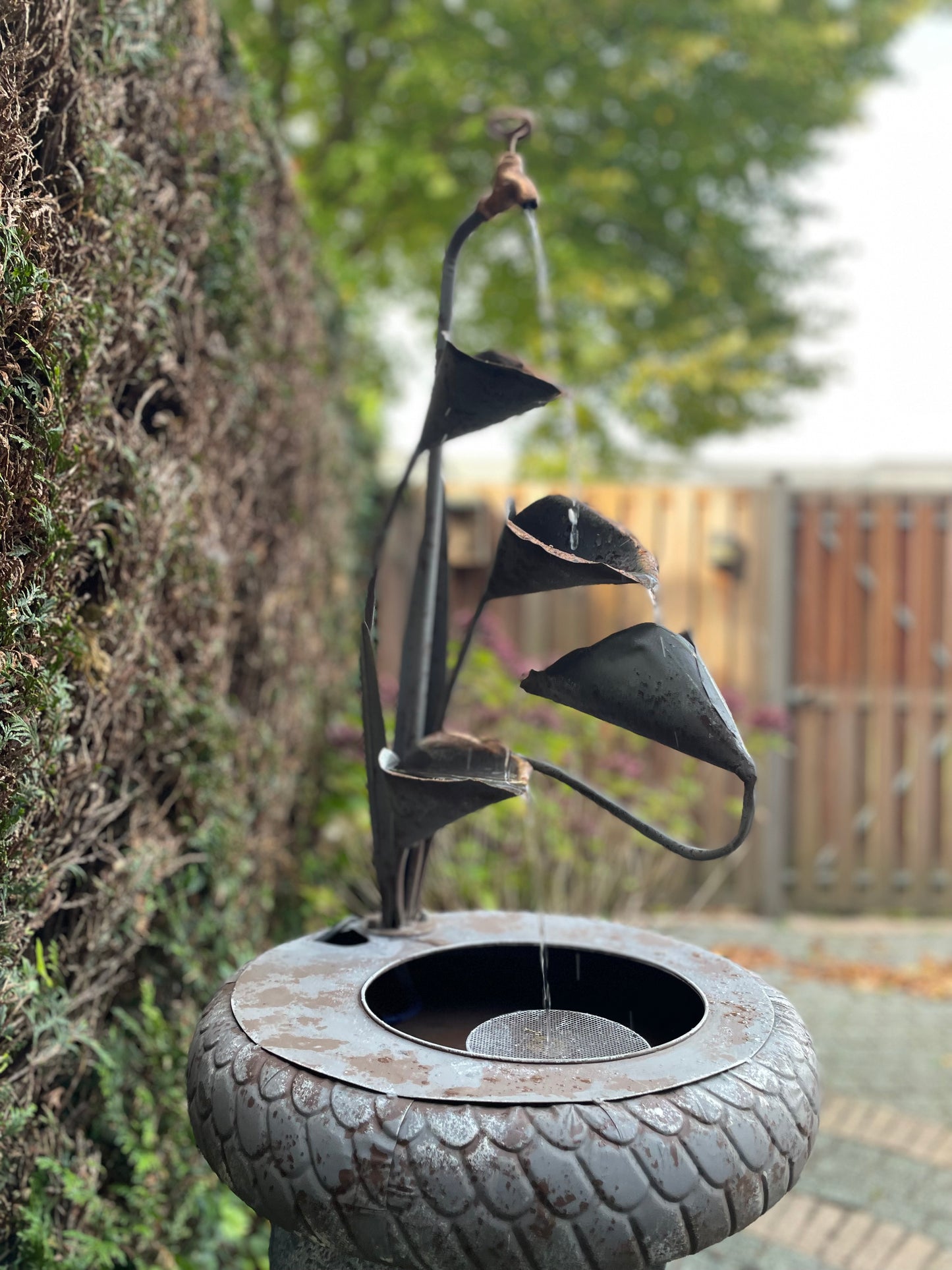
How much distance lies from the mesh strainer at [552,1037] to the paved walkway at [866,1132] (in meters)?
1.12

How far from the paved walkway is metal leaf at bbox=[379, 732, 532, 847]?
1.51 meters

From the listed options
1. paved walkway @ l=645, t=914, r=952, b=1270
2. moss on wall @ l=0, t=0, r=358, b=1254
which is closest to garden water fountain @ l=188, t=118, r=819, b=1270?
moss on wall @ l=0, t=0, r=358, b=1254

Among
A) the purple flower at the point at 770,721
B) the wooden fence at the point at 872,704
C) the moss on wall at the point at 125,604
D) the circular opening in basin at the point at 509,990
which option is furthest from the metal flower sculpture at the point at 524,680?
the wooden fence at the point at 872,704

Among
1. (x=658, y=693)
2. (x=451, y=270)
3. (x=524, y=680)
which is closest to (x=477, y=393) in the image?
(x=451, y=270)

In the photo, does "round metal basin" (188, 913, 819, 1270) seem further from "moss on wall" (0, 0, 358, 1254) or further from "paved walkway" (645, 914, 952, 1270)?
"paved walkway" (645, 914, 952, 1270)

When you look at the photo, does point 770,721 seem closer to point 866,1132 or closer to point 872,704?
point 872,704

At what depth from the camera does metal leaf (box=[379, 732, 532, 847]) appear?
1.43 m

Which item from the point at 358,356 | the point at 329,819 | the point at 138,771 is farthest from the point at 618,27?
the point at 138,771

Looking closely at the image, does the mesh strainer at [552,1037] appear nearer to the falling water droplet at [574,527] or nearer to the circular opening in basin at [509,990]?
the circular opening in basin at [509,990]

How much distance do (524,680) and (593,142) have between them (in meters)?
8.63

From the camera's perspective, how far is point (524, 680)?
1.48 m

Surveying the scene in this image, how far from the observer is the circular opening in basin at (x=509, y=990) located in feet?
5.44

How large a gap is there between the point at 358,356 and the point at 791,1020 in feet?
12.6

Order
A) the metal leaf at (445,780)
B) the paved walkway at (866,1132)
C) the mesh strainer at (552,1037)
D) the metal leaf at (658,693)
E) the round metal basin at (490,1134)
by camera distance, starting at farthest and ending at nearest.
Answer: the paved walkway at (866,1132), the mesh strainer at (552,1037), the metal leaf at (445,780), the metal leaf at (658,693), the round metal basin at (490,1134)
